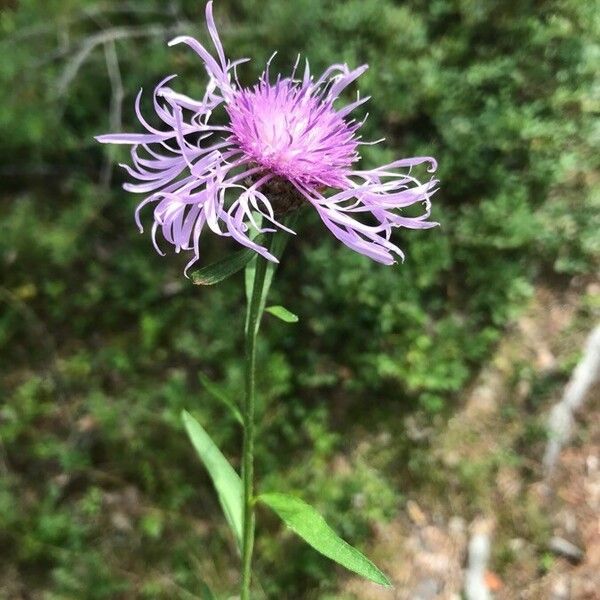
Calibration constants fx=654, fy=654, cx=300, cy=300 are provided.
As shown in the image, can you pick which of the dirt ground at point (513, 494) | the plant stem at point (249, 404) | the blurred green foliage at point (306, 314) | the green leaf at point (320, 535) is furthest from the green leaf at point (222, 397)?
the dirt ground at point (513, 494)

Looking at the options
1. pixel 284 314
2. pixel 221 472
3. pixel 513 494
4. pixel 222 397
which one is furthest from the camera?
pixel 513 494

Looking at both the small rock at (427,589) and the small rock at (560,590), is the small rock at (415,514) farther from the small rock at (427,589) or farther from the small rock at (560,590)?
the small rock at (560,590)

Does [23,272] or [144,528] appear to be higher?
[23,272]

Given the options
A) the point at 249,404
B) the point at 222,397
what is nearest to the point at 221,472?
the point at 222,397

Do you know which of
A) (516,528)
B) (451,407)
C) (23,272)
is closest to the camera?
(516,528)

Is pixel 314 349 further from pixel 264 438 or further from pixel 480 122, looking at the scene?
pixel 480 122

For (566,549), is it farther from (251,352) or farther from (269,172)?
(269,172)

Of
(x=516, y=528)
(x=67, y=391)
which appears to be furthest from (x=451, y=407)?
(x=67, y=391)
